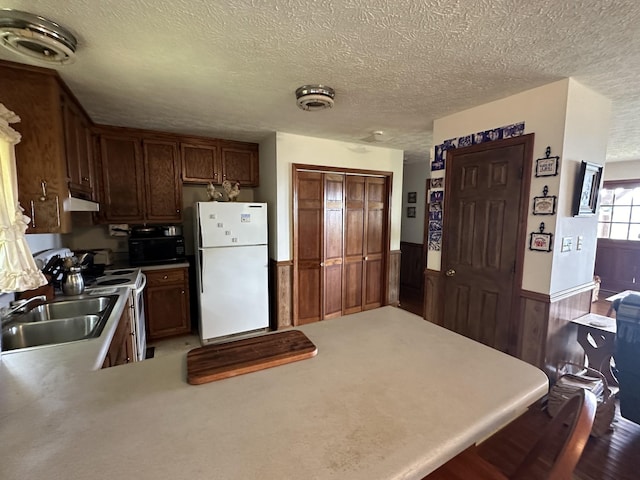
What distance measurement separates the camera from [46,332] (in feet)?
5.35

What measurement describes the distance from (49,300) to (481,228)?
3.16 metres

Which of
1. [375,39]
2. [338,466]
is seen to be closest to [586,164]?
[375,39]

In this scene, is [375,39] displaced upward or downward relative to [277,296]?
upward

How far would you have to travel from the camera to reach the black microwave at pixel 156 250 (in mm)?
3082

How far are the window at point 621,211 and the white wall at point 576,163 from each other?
378 centimetres

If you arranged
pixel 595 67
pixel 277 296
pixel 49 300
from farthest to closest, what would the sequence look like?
pixel 277 296
pixel 49 300
pixel 595 67

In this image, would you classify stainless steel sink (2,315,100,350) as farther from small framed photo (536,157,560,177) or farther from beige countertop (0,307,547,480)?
small framed photo (536,157,560,177)

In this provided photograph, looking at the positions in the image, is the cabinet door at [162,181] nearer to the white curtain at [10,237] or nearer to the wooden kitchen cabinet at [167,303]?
the wooden kitchen cabinet at [167,303]

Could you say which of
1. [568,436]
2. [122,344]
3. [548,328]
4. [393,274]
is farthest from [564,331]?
[122,344]

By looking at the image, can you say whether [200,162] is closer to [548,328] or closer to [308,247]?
[308,247]

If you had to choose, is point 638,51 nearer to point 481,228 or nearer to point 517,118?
point 517,118

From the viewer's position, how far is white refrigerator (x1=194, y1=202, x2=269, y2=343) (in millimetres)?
3047

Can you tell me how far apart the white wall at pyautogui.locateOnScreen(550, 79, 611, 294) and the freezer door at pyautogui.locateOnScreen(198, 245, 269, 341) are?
2662 millimetres

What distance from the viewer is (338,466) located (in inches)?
24.2
